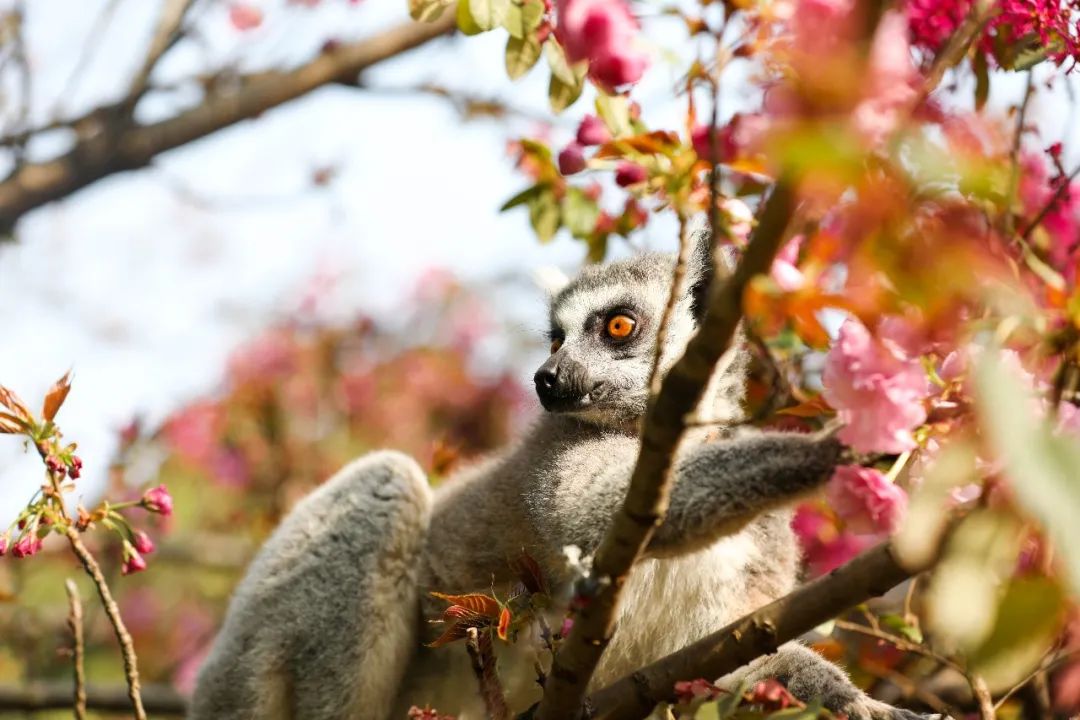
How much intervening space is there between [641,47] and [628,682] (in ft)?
5.21

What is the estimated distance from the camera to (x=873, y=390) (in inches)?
90.7

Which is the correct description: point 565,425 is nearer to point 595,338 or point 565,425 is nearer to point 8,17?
point 595,338

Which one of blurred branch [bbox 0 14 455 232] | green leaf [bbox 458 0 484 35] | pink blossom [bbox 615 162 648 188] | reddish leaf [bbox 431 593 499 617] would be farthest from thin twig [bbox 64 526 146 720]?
blurred branch [bbox 0 14 455 232]

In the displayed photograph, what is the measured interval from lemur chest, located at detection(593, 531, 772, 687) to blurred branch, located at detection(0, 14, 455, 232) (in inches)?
139

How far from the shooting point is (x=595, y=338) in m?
4.52

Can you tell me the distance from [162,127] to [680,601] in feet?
13.3

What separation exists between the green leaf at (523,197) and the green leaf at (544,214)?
15 mm

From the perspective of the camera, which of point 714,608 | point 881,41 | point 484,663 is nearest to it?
point 881,41

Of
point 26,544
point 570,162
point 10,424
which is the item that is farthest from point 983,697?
point 10,424

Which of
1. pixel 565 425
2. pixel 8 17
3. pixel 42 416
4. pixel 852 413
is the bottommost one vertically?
pixel 565 425

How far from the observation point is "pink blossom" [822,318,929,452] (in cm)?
227

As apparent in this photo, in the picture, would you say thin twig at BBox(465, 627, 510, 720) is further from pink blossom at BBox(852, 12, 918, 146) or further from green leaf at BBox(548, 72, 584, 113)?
pink blossom at BBox(852, 12, 918, 146)

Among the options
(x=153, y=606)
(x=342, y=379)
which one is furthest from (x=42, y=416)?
(x=153, y=606)

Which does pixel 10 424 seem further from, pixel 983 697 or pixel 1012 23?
pixel 1012 23
